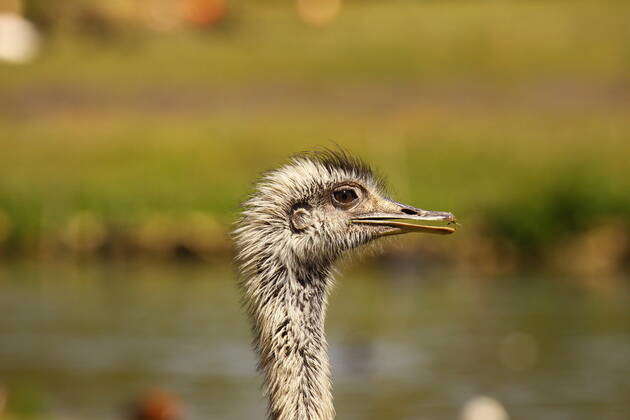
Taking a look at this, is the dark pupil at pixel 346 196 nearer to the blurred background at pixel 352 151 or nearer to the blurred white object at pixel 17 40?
the blurred background at pixel 352 151

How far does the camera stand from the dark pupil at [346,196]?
636 cm

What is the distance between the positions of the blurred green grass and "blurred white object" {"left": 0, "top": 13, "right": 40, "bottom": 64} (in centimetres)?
34

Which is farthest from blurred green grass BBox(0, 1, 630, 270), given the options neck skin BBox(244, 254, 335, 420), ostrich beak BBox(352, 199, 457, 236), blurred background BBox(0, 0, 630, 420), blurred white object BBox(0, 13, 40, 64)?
neck skin BBox(244, 254, 335, 420)

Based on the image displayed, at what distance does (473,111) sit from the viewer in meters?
28.3

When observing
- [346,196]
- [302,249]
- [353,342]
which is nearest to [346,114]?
[353,342]

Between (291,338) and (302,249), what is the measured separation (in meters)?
0.36

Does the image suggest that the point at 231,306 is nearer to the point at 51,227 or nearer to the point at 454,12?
the point at 51,227

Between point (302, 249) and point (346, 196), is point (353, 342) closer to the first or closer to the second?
point (346, 196)

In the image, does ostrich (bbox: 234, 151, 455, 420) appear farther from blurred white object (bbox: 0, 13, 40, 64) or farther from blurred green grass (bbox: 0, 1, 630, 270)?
blurred white object (bbox: 0, 13, 40, 64)

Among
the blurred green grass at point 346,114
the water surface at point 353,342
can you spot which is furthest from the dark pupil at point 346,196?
the blurred green grass at point 346,114

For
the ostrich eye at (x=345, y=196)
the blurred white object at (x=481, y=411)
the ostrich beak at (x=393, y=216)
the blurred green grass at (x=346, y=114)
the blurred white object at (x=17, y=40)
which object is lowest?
the ostrich beak at (x=393, y=216)

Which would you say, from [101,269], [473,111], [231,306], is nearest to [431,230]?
[231,306]

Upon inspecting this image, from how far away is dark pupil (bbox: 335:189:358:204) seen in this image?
20.9ft

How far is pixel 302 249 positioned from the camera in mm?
6156
